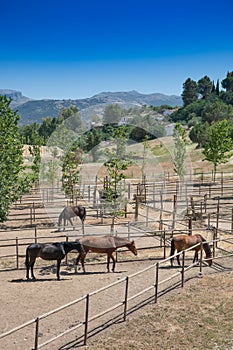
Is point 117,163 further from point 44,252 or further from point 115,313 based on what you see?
point 115,313

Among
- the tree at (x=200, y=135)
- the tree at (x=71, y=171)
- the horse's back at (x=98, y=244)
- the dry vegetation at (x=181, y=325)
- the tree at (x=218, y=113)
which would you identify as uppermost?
the tree at (x=218, y=113)

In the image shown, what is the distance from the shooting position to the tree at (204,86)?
346 feet

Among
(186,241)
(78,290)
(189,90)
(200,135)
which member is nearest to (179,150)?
(186,241)

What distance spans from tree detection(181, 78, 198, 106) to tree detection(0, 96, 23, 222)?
9340 cm

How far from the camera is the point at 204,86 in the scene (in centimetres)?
10650

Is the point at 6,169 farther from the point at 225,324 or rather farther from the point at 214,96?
the point at 214,96

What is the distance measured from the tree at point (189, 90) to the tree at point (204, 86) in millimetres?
1364

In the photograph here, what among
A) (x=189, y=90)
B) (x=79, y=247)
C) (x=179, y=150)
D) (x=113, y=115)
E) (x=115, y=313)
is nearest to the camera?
(x=115, y=313)

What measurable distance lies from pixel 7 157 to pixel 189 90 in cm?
9762

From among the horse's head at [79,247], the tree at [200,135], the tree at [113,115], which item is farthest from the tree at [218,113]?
the horse's head at [79,247]

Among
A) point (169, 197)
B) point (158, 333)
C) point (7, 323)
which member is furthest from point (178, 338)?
point (169, 197)

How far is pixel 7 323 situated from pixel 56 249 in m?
2.93

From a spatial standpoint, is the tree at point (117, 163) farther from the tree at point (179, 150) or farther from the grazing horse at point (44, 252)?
the tree at point (179, 150)

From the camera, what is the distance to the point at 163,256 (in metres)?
11.7
